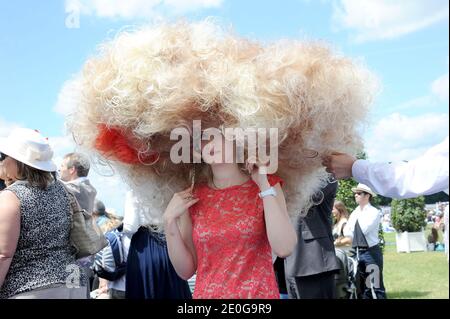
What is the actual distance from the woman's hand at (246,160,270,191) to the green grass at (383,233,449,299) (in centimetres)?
682

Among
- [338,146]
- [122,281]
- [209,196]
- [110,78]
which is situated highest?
[110,78]

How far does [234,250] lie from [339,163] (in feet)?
2.17

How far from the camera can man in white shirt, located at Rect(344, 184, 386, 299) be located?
6.05 m

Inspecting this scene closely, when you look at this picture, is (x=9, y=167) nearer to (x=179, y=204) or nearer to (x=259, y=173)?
(x=179, y=204)

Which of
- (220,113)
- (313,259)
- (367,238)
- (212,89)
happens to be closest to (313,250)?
(313,259)

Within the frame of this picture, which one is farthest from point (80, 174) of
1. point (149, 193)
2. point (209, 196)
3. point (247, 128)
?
point (247, 128)

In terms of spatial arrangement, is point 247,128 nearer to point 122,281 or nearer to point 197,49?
point 197,49

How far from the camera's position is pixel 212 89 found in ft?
6.85

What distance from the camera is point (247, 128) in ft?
6.91

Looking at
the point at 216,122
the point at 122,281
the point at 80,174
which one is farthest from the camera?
the point at 80,174

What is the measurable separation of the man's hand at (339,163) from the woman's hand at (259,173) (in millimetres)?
385

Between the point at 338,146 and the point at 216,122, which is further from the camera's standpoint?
the point at 338,146

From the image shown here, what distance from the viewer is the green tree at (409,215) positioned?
16969mm
